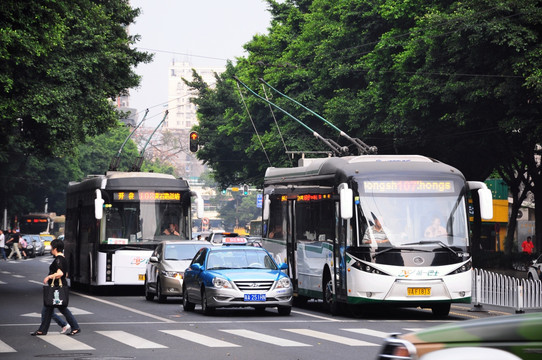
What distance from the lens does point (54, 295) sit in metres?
16.6

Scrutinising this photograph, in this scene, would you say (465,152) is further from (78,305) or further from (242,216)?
(242,216)

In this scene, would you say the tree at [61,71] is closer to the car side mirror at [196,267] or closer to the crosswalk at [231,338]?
the car side mirror at [196,267]

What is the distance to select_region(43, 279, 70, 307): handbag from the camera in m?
16.5

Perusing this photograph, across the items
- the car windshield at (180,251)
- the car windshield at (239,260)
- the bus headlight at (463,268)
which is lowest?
the bus headlight at (463,268)

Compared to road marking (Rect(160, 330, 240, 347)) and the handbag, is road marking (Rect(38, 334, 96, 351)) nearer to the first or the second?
the handbag

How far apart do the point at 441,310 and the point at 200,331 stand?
19.4 ft

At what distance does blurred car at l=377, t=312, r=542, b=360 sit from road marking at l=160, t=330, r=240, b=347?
28.0ft

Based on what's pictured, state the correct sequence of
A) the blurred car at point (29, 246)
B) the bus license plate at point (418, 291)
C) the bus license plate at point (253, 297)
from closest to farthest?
the bus license plate at point (418, 291)
the bus license plate at point (253, 297)
the blurred car at point (29, 246)

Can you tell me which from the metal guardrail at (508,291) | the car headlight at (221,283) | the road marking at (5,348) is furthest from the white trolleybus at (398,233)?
the road marking at (5,348)

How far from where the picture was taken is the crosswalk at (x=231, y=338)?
50.1 feet

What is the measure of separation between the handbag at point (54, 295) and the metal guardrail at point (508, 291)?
10.5m

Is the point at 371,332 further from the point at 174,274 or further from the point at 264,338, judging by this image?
the point at 174,274

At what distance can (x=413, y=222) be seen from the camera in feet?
66.6

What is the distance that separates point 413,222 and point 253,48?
48.6 meters
